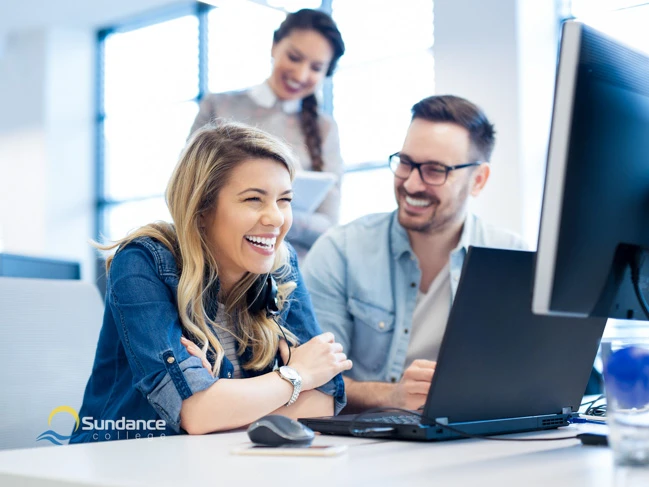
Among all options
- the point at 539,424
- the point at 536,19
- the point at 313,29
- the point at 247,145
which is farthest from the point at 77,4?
the point at 539,424

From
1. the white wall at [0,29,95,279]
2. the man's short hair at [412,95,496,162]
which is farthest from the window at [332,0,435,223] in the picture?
the man's short hair at [412,95,496,162]

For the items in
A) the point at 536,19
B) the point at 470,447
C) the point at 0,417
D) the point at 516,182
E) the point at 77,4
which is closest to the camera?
the point at 470,447

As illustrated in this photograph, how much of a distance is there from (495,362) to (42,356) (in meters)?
0.92

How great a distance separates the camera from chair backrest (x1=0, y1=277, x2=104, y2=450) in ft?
4.99

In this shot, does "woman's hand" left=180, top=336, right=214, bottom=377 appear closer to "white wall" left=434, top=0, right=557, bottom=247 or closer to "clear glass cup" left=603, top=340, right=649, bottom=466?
"clear glass cup" left=603, top=340, right=649, bottom=466

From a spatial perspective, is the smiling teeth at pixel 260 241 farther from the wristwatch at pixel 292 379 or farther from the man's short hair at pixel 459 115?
the man's short hair at pixel 459 115

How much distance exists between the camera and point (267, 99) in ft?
9.53

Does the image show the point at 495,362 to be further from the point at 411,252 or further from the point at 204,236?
the point at 411,252

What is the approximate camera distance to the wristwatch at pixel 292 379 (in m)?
1.43

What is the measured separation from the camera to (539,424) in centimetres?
122

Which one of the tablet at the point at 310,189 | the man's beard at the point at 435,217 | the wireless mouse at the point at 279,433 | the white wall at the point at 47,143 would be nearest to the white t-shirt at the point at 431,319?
the man's beard at the point at 435,217

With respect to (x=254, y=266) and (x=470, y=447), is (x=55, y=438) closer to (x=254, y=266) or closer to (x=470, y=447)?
(x=254, y=266)

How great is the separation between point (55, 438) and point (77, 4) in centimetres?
601

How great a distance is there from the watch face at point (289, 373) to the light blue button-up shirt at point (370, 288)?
20.7 inches
